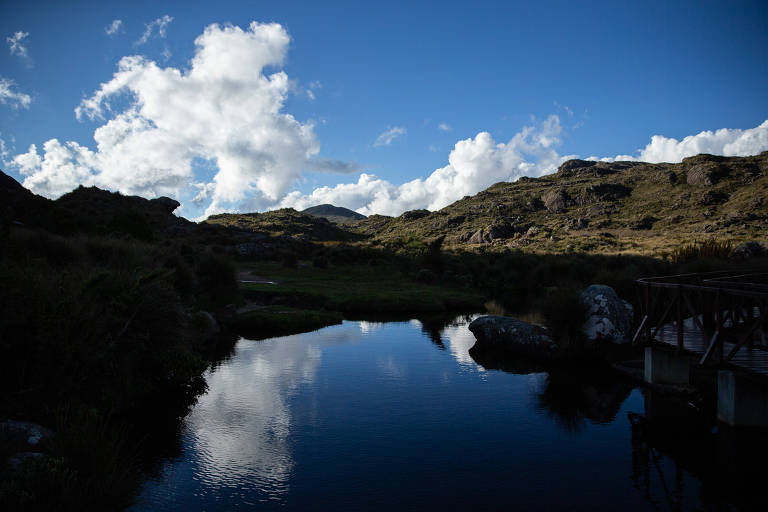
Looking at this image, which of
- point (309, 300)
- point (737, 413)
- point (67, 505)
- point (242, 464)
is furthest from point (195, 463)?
point (309, 300)

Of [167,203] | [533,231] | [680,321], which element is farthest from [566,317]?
[167,203]

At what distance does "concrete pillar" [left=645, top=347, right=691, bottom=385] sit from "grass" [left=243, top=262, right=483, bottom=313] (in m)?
21.3

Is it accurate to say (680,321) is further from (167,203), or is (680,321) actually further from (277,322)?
(167,203)

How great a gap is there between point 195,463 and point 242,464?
117 centimetres

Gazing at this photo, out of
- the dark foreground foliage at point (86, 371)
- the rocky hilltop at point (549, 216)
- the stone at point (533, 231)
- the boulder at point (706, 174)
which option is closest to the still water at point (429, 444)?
the dark foreground foliage at point (86, 371)

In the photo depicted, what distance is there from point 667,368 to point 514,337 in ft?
23.8

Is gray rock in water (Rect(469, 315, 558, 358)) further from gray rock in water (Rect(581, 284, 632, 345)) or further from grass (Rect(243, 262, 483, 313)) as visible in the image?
grass (Rect(243, 262, 483, 313))

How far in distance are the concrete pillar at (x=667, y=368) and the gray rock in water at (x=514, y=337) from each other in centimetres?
496

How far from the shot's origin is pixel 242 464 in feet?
36.1

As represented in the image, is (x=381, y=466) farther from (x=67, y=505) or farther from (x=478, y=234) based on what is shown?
(x=478, y=234)

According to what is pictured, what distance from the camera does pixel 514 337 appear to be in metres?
22.7

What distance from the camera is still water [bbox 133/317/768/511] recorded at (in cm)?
977

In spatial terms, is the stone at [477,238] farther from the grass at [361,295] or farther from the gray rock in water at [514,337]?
the gray rock in water at [514,337]

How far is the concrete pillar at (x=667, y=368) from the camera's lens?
16.2 meters
